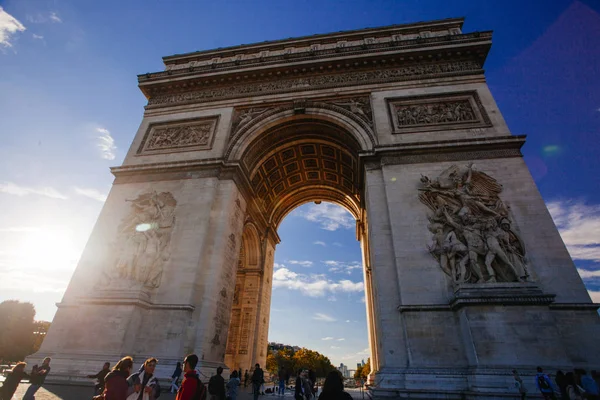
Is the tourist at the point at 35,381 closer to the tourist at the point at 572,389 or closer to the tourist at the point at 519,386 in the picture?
the tourist at the point at 519,386

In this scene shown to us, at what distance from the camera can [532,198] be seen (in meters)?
10.5

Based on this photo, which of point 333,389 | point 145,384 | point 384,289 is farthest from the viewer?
point 384,289

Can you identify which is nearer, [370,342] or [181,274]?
[181,274]

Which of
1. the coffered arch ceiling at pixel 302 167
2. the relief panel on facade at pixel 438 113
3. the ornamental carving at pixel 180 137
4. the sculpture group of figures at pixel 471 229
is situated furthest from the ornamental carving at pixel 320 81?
the sculpture group of figures at pixel 471 229

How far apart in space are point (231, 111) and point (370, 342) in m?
15.3

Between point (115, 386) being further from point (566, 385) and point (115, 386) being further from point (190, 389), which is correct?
point (566, 385)

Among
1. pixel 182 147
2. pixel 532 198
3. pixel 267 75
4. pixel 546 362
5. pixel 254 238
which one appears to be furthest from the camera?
pixel 254 238

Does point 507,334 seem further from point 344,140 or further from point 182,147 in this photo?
point 182,147

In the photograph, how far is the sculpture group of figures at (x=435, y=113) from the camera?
13242 millimetres

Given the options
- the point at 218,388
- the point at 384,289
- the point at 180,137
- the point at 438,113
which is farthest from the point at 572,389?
the point at 180,137

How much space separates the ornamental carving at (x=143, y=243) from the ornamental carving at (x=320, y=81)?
694 centimetres

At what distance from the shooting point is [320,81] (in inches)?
625

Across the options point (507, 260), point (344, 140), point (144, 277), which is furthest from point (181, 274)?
point (507, 260)

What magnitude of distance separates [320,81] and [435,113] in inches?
244
